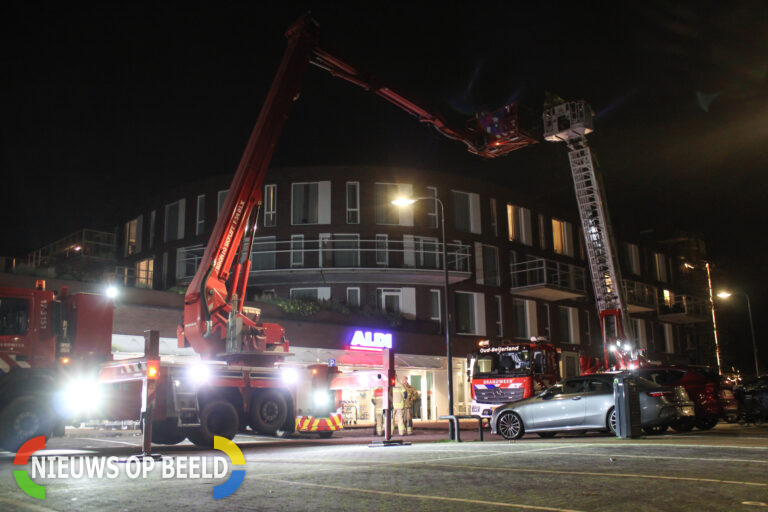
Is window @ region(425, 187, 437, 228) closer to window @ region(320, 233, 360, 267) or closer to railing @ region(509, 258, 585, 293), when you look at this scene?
window @ region(320, 233, 360, 267)

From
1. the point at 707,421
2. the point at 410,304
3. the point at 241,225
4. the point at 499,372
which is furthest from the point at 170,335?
the point at 707,421

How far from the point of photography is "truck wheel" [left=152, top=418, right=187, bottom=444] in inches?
542

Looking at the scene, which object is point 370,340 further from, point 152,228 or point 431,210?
point 152,228

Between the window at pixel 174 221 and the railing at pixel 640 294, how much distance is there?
24.1 m

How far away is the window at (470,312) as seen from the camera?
34719 mm

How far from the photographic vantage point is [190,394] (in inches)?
547

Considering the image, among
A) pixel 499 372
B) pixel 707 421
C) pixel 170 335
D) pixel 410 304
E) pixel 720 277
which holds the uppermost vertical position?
pixel 720 277

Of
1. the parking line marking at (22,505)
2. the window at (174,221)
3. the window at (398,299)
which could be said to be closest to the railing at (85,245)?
the window at (174,221)

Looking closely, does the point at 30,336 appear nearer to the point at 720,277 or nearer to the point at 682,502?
the point at 682,502

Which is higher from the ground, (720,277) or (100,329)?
(720,277)

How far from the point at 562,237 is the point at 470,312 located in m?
10.7

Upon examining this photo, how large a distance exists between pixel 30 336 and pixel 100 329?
4.64ft

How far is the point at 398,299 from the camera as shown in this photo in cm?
3344

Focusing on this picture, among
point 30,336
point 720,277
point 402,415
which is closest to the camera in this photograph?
point 30,336
